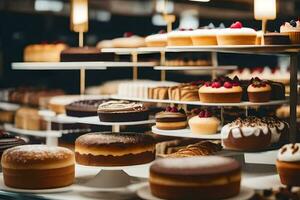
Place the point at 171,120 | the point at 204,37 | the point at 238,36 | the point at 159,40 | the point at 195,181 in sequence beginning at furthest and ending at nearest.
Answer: the point at 159,40
the point at 171,120
the point at 204,37
the point at 238,36
the point at 195,181

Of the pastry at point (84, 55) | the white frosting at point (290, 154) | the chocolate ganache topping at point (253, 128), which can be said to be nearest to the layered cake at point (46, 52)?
the pastry at point (84, 55)

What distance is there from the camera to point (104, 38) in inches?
323

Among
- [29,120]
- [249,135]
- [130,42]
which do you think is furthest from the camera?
[29,120]

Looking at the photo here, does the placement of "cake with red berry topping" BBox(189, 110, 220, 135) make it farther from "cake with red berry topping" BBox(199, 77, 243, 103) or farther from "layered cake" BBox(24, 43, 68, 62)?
"layered cake" BBox(24, 43, 68, 62)

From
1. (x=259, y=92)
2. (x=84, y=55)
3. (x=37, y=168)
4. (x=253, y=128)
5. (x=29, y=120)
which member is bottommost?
(x=29, y=120)

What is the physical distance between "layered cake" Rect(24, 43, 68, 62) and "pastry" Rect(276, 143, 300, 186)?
3.81 meters

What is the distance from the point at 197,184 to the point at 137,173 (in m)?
0.99

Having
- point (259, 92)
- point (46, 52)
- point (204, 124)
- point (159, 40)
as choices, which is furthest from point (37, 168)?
point (46, 52)

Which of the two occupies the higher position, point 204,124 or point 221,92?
point 221,92

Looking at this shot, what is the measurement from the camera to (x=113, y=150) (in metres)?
3.10

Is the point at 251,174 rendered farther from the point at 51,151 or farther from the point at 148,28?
the point at 148,28

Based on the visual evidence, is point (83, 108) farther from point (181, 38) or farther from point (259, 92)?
point (259, 92)

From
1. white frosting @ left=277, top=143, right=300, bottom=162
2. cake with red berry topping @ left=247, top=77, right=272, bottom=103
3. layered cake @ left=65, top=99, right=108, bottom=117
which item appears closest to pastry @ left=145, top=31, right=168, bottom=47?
layered cake @ left=65, top=99, right=108, bottom=117

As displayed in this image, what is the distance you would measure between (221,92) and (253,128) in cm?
50
